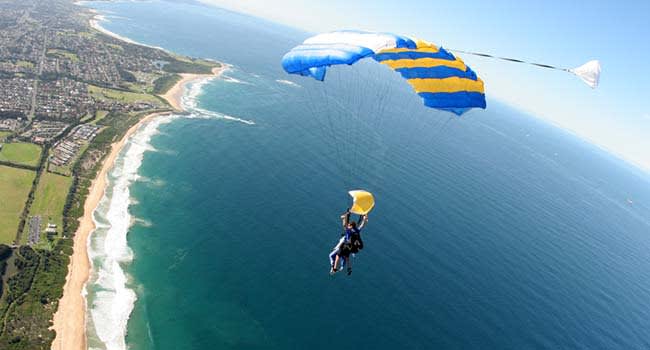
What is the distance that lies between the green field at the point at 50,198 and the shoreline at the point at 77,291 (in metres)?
2.36

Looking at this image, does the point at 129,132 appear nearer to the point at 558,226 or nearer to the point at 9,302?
the point at 9,302

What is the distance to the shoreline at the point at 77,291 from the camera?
29406 millimetres

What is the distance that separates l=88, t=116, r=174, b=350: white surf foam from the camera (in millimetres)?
30734

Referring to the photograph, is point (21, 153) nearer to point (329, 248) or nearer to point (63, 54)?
point (329, 248)

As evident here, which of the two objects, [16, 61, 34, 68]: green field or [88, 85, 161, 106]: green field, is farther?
[16, 61, 34, 68]: green field

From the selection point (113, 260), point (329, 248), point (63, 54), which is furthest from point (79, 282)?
point (63, 54)

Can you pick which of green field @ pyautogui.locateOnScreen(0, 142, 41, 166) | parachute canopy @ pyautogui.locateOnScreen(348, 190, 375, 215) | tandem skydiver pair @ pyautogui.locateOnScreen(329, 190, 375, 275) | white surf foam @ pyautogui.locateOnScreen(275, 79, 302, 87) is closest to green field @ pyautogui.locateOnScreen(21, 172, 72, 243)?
green field @ pyautogui.locateOnScreen(0, 142, 41, 166)

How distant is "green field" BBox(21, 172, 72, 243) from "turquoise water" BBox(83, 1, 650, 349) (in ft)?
17.7

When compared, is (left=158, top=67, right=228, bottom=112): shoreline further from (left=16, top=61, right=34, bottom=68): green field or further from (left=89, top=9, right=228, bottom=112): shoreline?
(left=16, top=61, right=34, bottom=68): green field

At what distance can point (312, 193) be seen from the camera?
54.8m

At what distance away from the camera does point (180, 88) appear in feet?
309

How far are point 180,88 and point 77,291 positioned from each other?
6917cm

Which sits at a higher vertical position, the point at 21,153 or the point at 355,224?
the point at 355,224

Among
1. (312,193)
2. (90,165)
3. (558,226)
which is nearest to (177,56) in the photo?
(90,165)
